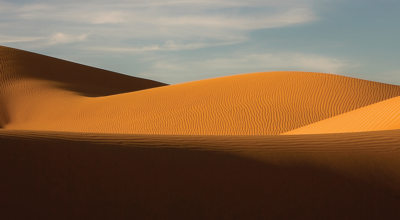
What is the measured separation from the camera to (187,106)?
21.9 metres

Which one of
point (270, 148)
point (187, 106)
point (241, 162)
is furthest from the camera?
point (187, 106)

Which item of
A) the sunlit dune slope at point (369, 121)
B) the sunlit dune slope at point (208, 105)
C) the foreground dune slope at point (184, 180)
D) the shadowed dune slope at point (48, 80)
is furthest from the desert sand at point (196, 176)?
the shadowed dune slope at point (48, 80)

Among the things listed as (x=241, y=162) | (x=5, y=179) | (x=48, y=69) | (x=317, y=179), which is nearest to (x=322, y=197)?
(x=317, y=179)

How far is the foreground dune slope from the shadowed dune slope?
72.6ft

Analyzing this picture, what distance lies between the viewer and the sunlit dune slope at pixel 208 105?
755 inches

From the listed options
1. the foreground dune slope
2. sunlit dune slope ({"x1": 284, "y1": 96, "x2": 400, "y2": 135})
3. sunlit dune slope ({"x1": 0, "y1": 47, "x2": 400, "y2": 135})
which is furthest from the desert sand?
sunlit dune slope ({"x1": 0, "y1": 47, "x2": 400, "y2": 135})

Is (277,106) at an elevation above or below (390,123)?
above

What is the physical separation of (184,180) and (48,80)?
3379cm

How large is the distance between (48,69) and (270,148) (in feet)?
126

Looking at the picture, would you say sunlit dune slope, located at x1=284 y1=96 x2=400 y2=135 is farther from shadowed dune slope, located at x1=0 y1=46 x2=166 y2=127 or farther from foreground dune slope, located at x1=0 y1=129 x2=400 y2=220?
shadowed dune slope, located at x1=0 y1=46 x2=166 y2=127

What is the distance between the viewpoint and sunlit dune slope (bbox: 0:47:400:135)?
1917 cm

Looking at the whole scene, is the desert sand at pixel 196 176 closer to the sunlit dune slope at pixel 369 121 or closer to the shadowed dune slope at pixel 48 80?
the sunlit dune slope at pixel 369 121

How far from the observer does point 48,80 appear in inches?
1403

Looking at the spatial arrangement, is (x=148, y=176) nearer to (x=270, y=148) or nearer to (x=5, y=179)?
(x=5, y=179)
